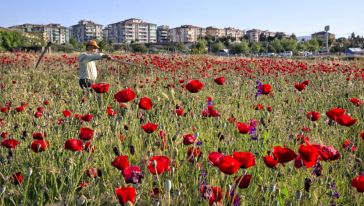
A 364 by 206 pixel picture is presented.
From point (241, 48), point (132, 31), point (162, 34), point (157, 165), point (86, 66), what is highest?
point (132, 31)

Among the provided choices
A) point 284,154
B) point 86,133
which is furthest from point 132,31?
point 284,154

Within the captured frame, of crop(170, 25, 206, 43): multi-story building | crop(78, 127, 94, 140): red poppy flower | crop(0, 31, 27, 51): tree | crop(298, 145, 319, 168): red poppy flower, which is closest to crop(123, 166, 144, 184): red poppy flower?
crop(78, 127, 94, 140): red poppy flower

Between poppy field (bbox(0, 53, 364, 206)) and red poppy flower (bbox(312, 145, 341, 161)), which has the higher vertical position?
red poppy flower (bbox(312, 145, 341, 161))

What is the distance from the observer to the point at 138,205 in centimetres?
227

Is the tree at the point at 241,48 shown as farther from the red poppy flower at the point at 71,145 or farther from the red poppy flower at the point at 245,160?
the red poppy flower at the point at 245,160

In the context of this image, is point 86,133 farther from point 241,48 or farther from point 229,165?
point 241,48

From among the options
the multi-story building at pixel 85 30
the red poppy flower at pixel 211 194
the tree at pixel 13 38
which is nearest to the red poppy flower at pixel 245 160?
the red poppy flower at pixel 211 194

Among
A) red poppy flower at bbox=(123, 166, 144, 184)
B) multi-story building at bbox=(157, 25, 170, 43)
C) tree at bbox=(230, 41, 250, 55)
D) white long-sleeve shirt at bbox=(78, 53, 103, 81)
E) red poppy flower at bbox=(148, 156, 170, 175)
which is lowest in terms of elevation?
red poppy flower at bbox=(123, 166, 144, 184)

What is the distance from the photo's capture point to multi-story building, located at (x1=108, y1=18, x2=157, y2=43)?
18588 centimetres

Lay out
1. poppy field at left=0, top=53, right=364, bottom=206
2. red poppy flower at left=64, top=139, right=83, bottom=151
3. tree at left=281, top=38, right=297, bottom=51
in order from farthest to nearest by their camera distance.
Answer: tree at left=281, top=38, right=297, bottom=51 < red poppy flower at left=64, top=139, right=83, bottom=151 < poppy field at left=0, top=53, right=364, bottom=206

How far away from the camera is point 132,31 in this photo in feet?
623

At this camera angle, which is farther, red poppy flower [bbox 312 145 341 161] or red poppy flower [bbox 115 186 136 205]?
red poppy flower [bbox 312 145 341 161]

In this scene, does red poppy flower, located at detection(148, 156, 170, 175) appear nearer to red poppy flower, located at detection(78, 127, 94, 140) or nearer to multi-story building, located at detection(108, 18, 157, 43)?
red poppy flower, located at detection(78, 127, 94, 140)

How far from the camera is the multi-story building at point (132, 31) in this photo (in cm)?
18588
